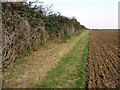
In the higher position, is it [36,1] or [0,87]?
[36,1]

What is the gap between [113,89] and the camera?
8492 mm

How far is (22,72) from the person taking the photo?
1104 centimetres

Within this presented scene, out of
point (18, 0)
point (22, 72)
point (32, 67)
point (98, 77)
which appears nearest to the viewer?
point (98, 77)

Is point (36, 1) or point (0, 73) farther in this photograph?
point (36, 1)

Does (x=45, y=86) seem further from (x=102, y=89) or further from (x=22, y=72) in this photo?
(x=22, y=72)

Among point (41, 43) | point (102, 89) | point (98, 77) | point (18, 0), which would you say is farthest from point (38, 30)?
point (102, 89)

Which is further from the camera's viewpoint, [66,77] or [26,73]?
[26,73]

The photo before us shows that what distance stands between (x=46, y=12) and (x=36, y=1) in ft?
13.9

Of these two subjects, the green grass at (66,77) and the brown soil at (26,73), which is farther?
the brown soil at (26,73)

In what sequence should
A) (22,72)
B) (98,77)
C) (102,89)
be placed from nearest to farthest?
(102,89), (98,77), (22,72)

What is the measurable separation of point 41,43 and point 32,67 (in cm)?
803

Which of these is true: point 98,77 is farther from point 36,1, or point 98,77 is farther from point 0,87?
point 36,1

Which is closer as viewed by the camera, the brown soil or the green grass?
the green grass

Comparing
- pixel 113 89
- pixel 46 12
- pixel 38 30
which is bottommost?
pixel 113 89
